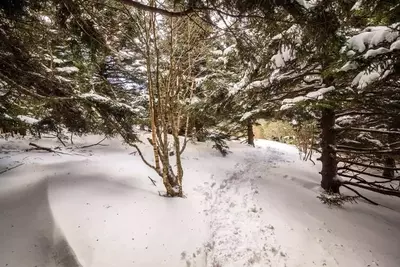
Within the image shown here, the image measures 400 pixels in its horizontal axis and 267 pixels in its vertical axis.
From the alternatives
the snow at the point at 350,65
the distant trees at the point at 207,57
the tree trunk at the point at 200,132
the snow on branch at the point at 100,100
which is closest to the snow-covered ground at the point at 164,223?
the distant trees at the point at 207,57

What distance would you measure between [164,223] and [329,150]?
439 centimetres

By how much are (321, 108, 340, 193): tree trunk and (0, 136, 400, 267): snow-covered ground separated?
0.48 m

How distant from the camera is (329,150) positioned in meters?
6.22

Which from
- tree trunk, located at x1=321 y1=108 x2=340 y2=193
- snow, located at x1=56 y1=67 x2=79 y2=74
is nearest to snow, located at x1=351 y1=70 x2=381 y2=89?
tree trunk, located at x1=321 y1=108 x2=340 y2=193

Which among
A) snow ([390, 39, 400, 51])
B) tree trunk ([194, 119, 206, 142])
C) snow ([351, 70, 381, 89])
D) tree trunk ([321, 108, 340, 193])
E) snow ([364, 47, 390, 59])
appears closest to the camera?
snow ([390, 39, 400, 51])

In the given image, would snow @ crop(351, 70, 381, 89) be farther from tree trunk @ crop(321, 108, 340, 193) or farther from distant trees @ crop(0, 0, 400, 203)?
tree trunk @ crop(321, 108, 340, 193)

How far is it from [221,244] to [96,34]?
384cm

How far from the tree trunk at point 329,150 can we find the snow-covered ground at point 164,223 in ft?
1.57

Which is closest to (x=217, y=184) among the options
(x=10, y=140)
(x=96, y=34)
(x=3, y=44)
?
(x=96, y=34)

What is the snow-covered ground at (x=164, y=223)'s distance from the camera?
12.0 feet

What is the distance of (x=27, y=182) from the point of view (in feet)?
16.4

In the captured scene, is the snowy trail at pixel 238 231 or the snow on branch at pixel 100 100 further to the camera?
the snow on branch at pixel 100 100

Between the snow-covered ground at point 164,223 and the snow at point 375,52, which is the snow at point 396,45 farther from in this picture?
the snow-covered ground at point 164,223

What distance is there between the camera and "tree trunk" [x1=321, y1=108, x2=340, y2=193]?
620cm
